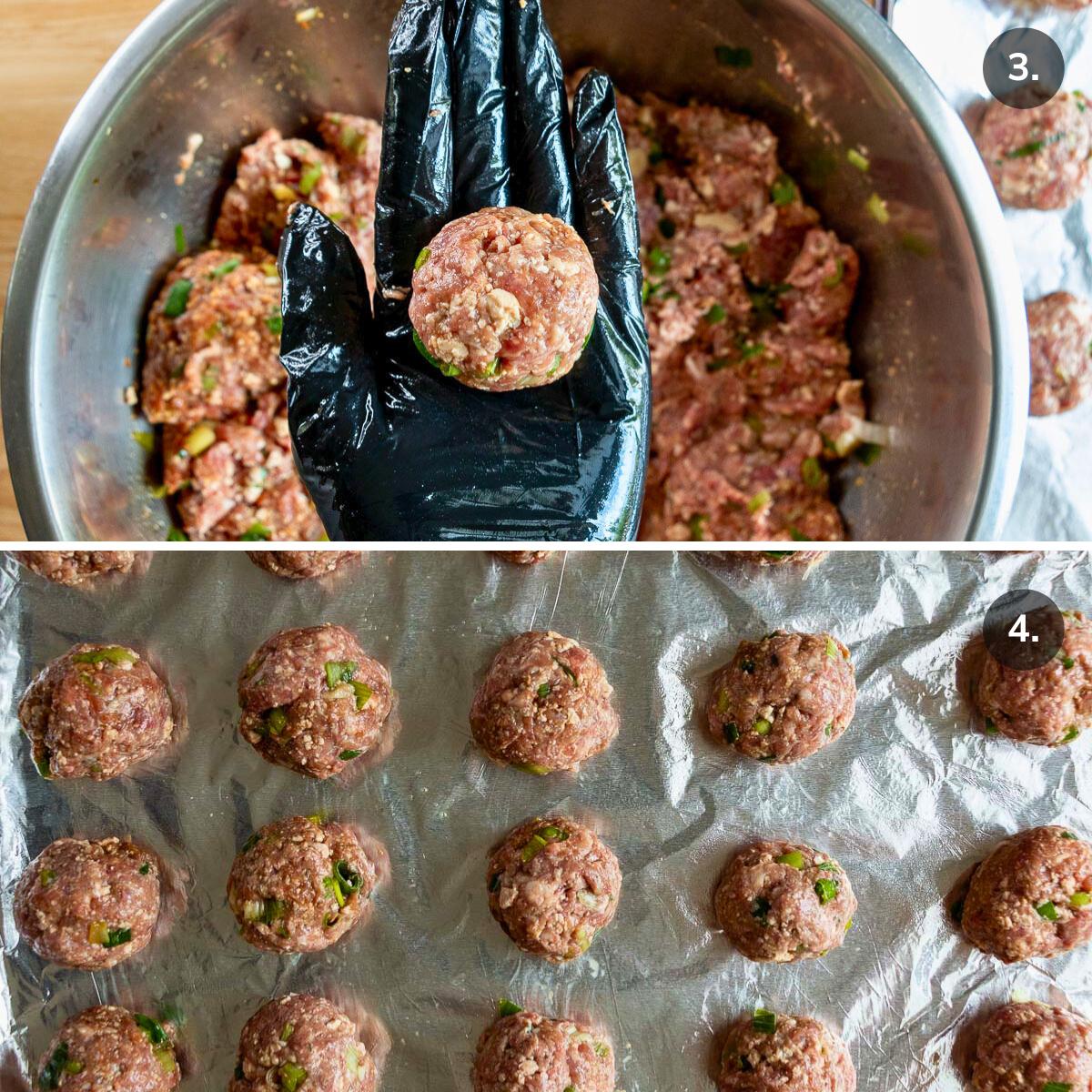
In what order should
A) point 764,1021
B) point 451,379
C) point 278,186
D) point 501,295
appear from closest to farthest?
point 501,295 < point 451,379 < point 764,1021 < point 278,186

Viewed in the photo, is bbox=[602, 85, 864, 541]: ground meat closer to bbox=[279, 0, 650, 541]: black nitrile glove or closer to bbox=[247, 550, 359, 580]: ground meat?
bbox=[279, 0, 650, 541]: black nitrile glove

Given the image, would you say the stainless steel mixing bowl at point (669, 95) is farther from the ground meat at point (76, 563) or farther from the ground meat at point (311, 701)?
the ground meat at point (311, 701)

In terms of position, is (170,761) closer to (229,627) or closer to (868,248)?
(229,627)

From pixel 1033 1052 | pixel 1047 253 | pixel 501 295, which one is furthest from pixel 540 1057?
pixel 1047 253

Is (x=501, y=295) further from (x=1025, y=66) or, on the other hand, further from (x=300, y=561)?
(x=1025, y=66)

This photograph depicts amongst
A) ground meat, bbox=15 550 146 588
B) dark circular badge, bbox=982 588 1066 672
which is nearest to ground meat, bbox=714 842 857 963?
dark circular badge, bbox=982 588 1066 672

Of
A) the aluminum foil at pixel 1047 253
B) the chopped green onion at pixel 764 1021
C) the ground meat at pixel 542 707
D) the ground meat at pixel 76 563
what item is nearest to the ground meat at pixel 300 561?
the ground meat at pixel 76 563

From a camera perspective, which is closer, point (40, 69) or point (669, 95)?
point (40, 69)
